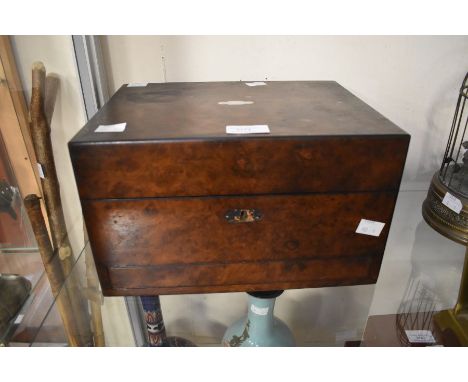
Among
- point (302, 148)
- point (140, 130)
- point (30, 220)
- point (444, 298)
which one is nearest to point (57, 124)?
point (30, 220)

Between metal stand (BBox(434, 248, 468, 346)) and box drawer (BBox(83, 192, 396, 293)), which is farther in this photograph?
metal stand (BBox(434, 248, 468, 346))

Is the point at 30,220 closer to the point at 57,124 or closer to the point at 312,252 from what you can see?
the point at 57,124

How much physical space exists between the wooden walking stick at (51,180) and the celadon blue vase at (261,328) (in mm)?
366

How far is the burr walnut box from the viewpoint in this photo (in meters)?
0.56

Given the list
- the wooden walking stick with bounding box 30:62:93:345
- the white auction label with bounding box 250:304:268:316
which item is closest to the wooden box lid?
the wooden walking stick with bounding box 30:62:93:345

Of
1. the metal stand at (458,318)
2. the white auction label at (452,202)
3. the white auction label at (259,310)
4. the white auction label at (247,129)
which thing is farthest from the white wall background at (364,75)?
the white auction label at (247,129)

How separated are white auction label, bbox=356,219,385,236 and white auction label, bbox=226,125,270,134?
0.76ft

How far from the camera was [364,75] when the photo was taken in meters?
0.95

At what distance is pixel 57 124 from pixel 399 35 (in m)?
0.84

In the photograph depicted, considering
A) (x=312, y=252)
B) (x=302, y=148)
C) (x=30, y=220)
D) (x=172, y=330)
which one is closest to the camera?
(x=302, y=148)

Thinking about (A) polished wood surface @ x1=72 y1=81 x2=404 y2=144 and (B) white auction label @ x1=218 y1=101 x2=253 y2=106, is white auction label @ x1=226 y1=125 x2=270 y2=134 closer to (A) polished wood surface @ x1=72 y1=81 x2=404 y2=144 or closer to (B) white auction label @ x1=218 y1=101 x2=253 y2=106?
(A) polished wood surface @ x1=72 y1=81 x2=404 y2=144

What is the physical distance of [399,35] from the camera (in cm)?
91

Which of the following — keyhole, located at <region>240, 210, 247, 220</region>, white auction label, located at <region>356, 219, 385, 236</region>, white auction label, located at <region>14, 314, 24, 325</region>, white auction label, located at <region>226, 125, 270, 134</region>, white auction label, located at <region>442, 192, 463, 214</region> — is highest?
white auction label, located at <region>226, 125, 270, 134</region>

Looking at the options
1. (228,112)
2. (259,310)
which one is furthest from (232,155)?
(259,310)
